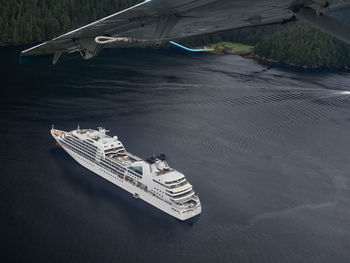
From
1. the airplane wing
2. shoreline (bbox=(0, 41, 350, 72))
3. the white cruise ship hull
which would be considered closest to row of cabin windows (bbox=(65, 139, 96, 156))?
the white cruise ship hull

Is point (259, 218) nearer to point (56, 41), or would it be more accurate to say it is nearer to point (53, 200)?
point (53, 200)

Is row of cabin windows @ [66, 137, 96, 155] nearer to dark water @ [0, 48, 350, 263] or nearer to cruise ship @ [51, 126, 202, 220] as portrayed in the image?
cruise ship @ [51, 126, 202, 220]

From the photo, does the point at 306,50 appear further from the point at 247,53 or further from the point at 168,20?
the point at 168,20

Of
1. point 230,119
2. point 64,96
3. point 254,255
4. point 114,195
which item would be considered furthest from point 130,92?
point 254,255

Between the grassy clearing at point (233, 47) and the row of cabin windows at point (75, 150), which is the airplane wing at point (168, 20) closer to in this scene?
the row of cabin windows at point (75, 150)

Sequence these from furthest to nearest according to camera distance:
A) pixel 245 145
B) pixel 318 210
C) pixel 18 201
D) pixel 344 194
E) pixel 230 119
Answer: pixel 230 119, pixel 245 145, pixel 344 194, pixel 318 210, pixel 18 201
